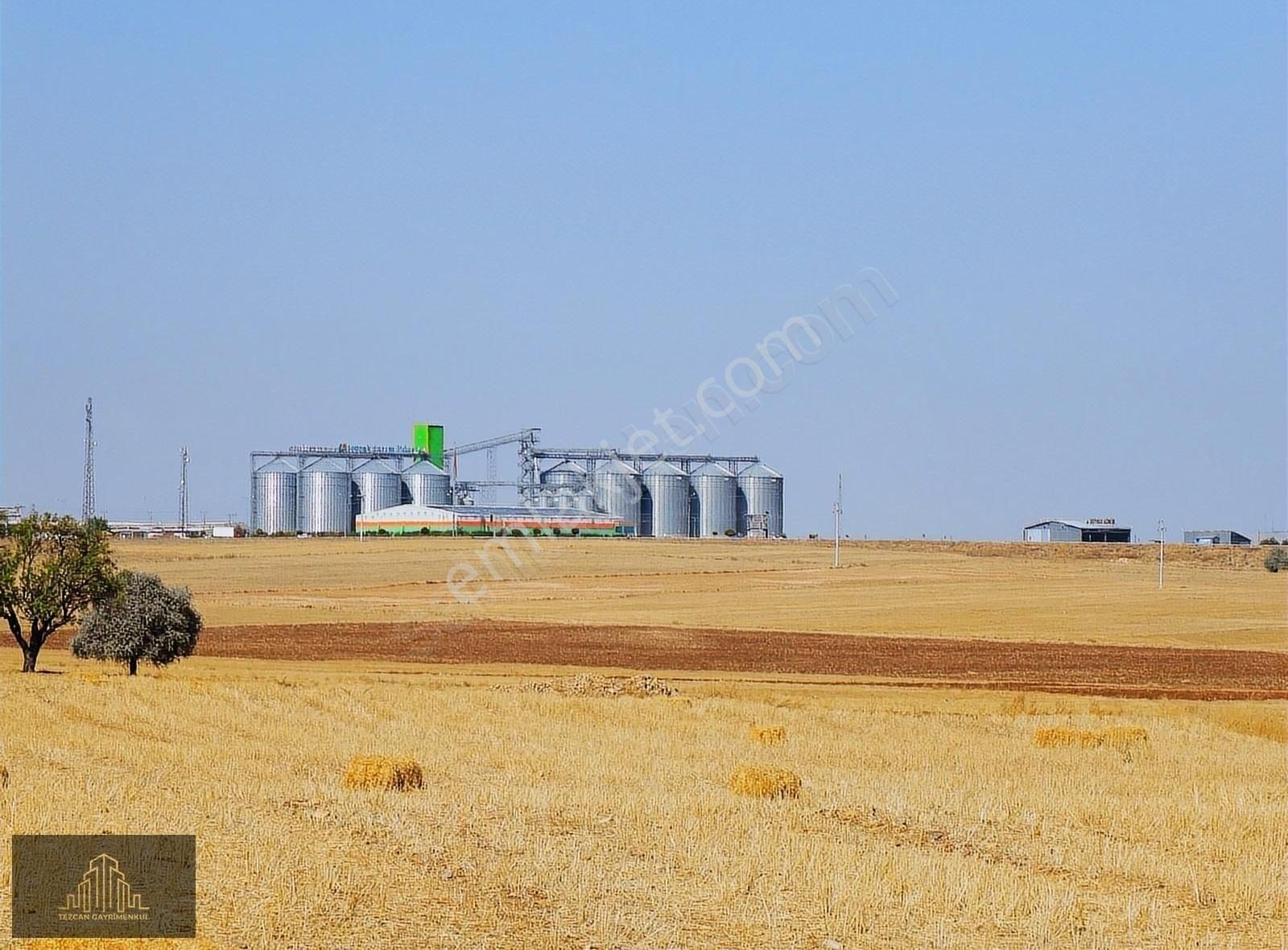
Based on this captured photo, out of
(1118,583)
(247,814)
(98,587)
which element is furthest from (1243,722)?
(1118,583)

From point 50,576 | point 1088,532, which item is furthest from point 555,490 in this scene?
point 50,576

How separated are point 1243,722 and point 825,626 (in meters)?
37.7

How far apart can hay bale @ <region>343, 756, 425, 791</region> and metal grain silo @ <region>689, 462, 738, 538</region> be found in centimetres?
16461

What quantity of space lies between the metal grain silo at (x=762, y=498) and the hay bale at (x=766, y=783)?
16691 centimetres

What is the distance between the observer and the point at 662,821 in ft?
59.0

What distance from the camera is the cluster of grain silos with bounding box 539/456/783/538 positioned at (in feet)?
597

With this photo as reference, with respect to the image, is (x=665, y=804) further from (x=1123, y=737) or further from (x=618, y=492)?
(x=618, y=492)

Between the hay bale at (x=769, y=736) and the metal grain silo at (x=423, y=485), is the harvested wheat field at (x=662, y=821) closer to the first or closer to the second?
the hay bale at (x=769, y=736)

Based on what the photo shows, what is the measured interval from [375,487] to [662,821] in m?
167

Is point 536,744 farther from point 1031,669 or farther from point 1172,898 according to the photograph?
point 1031,669

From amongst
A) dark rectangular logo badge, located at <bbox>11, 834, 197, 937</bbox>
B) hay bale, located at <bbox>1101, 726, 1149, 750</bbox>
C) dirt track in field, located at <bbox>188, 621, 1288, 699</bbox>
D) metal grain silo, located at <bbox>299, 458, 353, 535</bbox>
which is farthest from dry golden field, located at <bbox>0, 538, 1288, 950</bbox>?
metal grain silo, located at <bbox>299, 458, 353, 535</bbox>

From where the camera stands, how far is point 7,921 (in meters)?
12.8

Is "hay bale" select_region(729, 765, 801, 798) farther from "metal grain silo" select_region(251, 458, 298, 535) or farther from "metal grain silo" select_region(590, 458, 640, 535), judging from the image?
"metal grain silo" select_region(251, 458, 298, 535)

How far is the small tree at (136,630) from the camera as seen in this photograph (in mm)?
48250
